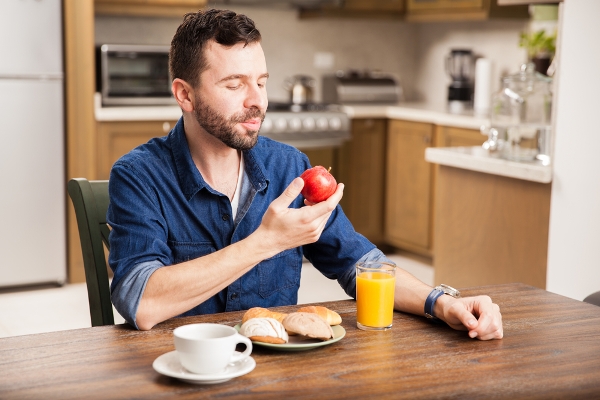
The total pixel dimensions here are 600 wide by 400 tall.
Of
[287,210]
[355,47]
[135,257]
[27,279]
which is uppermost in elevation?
[355,47]

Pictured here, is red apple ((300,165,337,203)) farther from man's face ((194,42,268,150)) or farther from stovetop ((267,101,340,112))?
stovetop ((267,101,340,112))

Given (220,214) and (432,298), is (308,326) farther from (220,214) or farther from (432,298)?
(220,214)

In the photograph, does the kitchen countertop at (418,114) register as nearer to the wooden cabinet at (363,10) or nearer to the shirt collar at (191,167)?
the wooden cabinet at (363,10)

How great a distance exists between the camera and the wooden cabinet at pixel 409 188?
14.9 feet

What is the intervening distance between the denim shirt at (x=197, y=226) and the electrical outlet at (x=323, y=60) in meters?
3.64

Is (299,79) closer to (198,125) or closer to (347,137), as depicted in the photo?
(347,137)

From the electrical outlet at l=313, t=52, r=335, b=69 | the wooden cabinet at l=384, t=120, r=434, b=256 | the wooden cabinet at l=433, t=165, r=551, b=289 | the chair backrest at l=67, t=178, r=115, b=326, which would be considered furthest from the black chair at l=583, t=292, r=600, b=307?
the electrical outlet at l=313, t=52, r=335, b=69

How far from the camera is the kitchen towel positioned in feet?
15.4

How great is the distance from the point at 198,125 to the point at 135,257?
1.13ft

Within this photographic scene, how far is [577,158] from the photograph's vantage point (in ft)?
8.67

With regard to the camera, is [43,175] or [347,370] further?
[43,175]

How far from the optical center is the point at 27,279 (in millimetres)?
3961

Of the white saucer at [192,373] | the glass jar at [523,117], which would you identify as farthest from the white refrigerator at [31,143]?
the white saucer at [192,373]

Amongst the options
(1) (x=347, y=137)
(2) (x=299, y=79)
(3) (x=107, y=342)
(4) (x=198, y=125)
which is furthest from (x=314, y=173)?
(2) (x=299, y=79)
